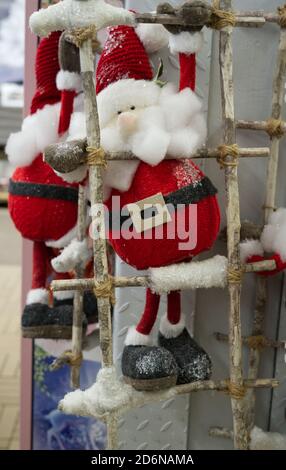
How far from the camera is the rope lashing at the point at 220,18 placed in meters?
0.81

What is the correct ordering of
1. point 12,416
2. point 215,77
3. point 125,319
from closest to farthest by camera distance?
point 215,77
point 125,319
point 12,416

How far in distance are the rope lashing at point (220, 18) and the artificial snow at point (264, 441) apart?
851 millimetres

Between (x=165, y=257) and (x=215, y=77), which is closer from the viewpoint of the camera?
(x=165, y=257)

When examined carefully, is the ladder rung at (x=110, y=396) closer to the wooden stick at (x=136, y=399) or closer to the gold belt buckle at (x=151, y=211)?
the wooden stick at (x=136, y=399)

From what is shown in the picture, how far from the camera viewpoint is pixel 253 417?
45.2 inches

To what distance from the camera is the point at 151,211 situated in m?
0.82

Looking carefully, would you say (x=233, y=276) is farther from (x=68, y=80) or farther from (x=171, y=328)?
(x=68, y=80)

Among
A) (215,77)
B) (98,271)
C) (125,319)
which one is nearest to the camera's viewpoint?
(98,271)

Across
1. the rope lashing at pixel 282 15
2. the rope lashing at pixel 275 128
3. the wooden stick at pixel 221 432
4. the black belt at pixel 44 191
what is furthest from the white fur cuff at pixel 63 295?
the rope lashing at pixel 282 15

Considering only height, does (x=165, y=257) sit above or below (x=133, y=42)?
below

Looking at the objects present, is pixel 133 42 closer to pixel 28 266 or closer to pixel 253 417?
pixel 28 266

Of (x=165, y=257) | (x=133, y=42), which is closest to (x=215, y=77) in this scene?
(x=133, y=42)

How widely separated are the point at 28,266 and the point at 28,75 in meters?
0.47

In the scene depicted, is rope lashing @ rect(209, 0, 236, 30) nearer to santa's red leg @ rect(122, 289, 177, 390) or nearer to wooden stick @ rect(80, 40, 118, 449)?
wooden stick @ rect(80, 40, 118, 449)
